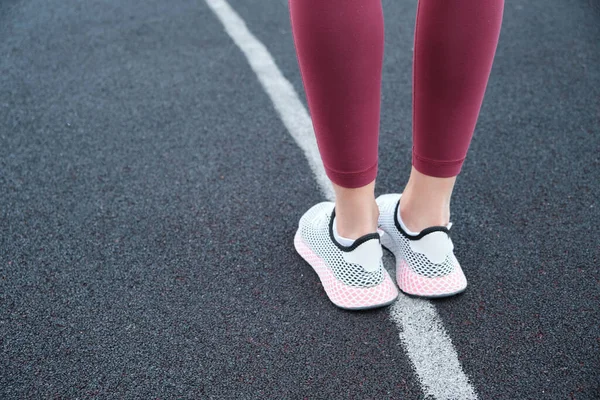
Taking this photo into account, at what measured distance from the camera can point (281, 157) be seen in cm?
133

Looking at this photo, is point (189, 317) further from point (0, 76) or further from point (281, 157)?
point (0, 76)

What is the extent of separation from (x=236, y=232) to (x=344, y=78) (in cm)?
52

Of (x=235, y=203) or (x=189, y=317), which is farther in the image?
(x=235, y=203)

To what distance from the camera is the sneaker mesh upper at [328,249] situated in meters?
0.92

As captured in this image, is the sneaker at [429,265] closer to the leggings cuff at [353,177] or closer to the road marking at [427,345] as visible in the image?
the road marking at [427,345]

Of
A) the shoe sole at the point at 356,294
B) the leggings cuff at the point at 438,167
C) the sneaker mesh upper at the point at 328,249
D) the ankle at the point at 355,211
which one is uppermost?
the leggings cuff at the point at 438,167

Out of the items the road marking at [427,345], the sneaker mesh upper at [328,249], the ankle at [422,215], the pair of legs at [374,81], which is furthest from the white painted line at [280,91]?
the pair of legs at [374,81]

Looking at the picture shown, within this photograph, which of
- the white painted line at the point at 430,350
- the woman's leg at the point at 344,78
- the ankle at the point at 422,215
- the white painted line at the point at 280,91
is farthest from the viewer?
the white painted line at the point at 280,91

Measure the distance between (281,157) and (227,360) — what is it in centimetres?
62

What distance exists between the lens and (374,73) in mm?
719

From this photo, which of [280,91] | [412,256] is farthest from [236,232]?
[280,91]

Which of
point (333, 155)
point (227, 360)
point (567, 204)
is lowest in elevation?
point (567, 204)

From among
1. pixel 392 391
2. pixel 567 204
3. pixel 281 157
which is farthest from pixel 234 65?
pixel 392 391

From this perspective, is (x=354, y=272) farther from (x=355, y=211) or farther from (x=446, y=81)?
(x=446, y=81)
